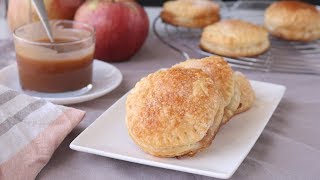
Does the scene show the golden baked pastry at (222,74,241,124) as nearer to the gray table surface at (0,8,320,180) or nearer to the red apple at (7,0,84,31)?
the gray table surface at (0,8,320,180)

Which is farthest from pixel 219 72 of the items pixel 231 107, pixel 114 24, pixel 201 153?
Result: pixel 114 24

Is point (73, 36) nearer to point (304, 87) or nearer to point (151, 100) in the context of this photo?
point (151, 100)

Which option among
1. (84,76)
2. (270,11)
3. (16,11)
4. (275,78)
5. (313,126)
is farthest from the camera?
(270,11)

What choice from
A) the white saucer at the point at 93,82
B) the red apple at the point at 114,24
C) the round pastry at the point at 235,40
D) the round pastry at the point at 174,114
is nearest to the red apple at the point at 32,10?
the red apple at the point at 114,24

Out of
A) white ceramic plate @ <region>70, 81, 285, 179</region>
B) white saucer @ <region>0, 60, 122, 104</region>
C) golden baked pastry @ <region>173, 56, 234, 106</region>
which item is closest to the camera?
white ceramic plate @ <region>70, 81, 285, 179</region>

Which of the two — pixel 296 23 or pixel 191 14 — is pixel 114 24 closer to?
pixel 191 14

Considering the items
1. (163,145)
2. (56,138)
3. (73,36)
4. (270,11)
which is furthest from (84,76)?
(270,11)

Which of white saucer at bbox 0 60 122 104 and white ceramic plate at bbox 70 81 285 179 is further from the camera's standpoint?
white saucer at bbox 0 60 122 104

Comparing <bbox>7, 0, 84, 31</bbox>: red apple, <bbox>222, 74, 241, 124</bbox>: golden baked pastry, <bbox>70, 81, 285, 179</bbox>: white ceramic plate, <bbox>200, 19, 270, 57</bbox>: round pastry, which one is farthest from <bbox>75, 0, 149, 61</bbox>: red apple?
<bbox>222, 74, 241, 124</bbox>: golden baked pastry
